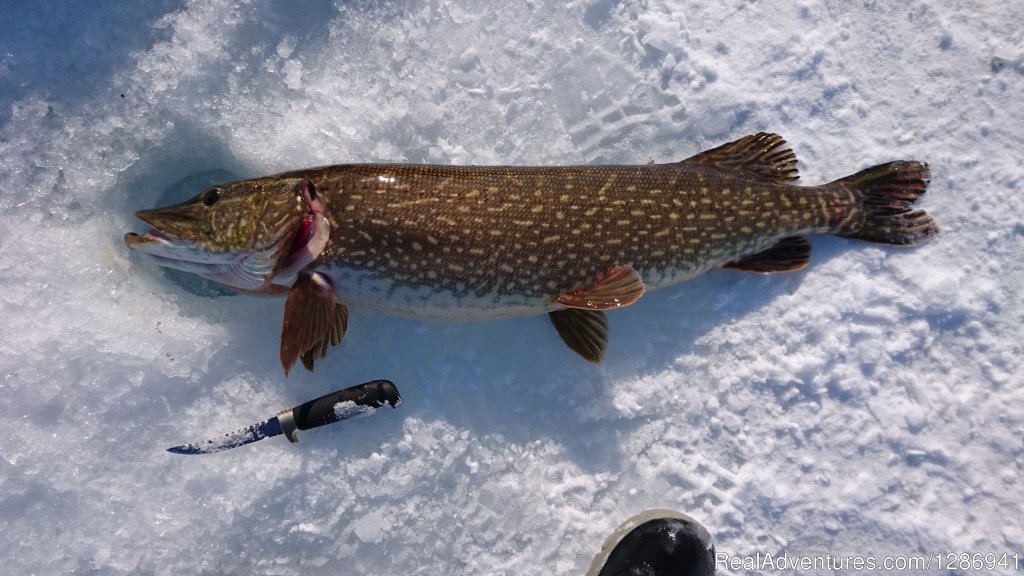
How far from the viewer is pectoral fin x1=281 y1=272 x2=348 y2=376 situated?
6.89 ft

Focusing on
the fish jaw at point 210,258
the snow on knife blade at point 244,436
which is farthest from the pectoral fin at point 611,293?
the snow on knife blade at point 244,436

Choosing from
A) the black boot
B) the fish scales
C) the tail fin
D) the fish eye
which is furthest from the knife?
the tail fin

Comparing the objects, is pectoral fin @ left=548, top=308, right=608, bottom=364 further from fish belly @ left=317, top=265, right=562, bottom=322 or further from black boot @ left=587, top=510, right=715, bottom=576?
black boot @ left=587, top=510, right=715, bottom=576

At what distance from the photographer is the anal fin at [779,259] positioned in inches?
96.0

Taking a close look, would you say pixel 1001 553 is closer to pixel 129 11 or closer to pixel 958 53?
pixel 958 53

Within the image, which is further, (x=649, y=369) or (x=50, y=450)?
(x=649, y=369)

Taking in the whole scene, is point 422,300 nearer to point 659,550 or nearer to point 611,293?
point 611,293

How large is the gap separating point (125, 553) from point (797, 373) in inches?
111

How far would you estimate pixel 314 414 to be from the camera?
2275mm

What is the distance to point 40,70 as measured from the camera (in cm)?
244

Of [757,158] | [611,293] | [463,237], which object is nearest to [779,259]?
[757,158]

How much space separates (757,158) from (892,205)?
0.62 metres

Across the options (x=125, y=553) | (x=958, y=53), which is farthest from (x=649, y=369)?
(x=125, y=553)

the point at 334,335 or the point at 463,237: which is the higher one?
the point at 463,237
